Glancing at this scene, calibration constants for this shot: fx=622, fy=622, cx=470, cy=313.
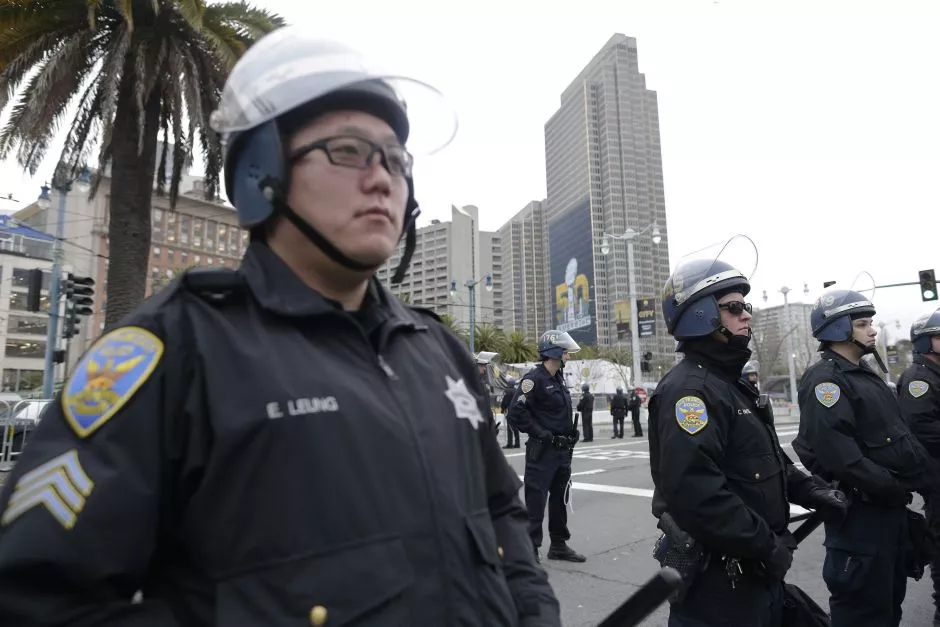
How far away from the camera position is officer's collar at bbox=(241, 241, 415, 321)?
1303 millimetres

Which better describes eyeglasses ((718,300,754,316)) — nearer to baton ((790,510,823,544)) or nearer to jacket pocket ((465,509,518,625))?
baton ((790,510,823,544))

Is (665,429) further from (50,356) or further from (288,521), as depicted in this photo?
(50,356)

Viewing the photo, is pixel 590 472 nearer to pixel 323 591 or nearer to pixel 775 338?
pixel 323 591

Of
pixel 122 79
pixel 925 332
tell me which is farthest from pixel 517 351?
pixel 925 332

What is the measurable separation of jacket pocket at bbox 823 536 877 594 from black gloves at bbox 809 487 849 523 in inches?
24.2

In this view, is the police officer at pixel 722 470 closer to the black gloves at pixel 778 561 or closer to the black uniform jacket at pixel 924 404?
the black gloves at pixel 778 561

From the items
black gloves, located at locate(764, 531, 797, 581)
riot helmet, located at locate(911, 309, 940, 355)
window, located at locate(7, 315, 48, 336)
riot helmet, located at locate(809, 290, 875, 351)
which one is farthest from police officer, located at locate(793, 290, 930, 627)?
Result: window, located at locate(7, 315, 48, 336)

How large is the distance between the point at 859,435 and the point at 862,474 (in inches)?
15.8

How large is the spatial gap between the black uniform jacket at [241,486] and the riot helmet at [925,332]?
5.74m

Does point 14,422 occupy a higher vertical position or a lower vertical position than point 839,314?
lower

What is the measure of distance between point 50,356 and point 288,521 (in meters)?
19.8

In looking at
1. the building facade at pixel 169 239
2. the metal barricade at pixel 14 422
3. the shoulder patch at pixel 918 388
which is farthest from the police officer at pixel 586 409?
the building facade at pixel 169 239

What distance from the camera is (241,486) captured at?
3.65 feet

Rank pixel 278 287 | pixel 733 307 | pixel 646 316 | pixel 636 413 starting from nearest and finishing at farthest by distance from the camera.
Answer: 1. pixel 278 287
2. pixel 733 307
3. pixel 636 413
4. pixel 646 316
